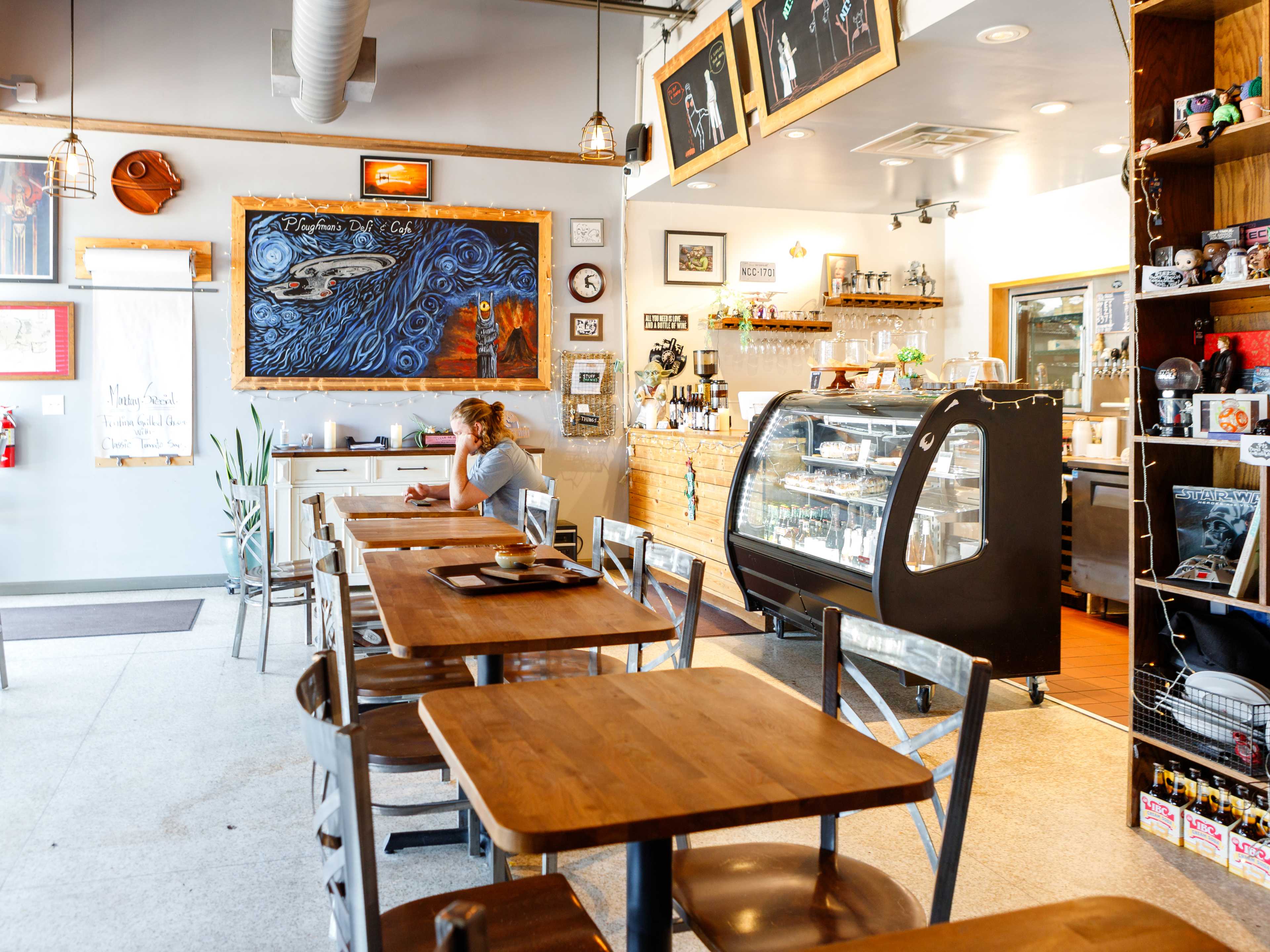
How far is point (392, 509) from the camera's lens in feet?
15.3

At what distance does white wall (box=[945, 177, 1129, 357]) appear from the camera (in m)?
6.59

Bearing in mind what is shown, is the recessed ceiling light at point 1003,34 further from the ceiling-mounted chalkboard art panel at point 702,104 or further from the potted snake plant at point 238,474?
the potted snake plant at point 238,474

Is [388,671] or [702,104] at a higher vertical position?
[702,104]

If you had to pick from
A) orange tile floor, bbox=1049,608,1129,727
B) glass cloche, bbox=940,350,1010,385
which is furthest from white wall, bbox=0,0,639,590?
orange tile floor, bbox=1049,608,1129,727

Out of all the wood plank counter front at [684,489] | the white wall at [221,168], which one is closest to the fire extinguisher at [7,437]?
the white wall at [221,168]

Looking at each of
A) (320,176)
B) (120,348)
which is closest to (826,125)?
(320,176)

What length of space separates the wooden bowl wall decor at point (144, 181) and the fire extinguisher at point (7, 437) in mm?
1575

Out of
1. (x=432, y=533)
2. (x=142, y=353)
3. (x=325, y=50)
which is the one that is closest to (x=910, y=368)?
(x=432, y=533)

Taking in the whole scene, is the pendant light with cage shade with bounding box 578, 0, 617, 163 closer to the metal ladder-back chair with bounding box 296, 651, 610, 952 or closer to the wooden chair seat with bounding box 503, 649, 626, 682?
the wooden chair seat with bounding box 503, 649, 626, 682

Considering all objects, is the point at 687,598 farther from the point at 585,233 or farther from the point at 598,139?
the point at 585,233

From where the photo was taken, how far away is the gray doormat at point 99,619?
5.53 m

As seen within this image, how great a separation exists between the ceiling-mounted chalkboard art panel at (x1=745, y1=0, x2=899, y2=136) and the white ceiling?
5.2 inches

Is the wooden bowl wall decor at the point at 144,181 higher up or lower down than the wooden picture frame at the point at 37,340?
higher up

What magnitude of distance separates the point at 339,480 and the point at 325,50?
9.06 ft
